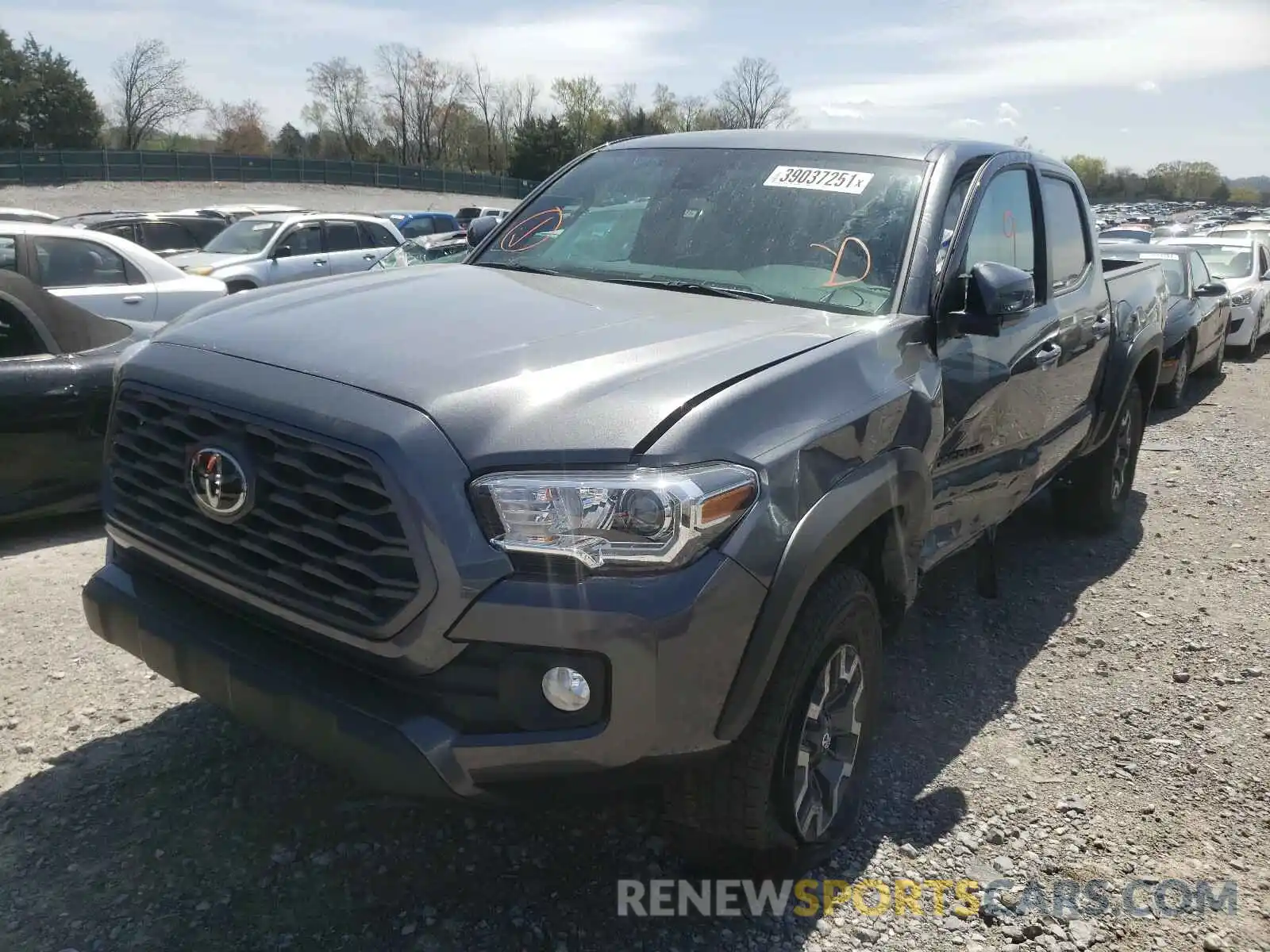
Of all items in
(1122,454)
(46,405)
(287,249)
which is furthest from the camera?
(287,249)

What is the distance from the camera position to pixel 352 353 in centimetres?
247

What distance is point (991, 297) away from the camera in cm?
318

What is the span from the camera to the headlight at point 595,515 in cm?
215

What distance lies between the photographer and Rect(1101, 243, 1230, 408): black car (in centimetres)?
1009

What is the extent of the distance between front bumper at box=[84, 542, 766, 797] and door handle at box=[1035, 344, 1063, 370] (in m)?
2.34

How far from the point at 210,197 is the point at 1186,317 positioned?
4596 centimetres

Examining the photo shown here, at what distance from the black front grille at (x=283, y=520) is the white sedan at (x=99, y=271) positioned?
6001 millimetres

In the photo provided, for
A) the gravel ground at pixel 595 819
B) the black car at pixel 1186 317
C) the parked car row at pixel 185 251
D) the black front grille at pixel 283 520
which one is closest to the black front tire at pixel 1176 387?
the black car at pixel 1186 317

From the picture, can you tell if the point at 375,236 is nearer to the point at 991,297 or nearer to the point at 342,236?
the point at 342,236

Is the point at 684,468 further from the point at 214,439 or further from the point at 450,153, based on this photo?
the point at 450,153

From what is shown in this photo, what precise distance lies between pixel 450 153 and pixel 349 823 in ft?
297

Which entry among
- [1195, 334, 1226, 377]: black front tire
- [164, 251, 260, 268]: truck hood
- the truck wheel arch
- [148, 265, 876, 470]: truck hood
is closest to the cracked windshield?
[148, 265, 876, 470]: truck hood

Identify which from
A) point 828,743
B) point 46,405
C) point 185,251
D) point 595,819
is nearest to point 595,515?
point 828,743

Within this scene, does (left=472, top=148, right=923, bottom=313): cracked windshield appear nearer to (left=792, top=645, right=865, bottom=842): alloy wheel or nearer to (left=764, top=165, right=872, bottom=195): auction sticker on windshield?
(left=764, top=165, right=872, bottom=195): auction sticker on windshield
